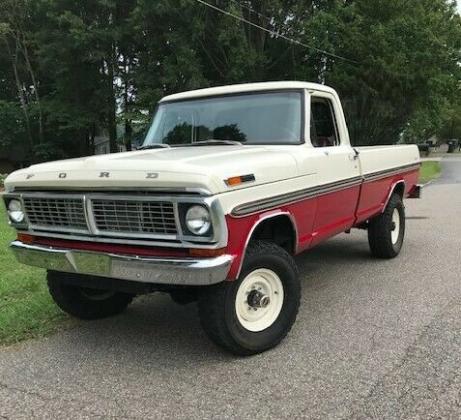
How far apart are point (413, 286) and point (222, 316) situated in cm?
287

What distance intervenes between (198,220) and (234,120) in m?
1.94

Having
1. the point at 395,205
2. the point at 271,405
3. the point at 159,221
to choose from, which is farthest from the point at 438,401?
the point at 395,205

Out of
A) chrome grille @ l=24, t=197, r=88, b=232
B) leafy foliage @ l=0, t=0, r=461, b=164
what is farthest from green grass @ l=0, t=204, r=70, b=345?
leafy foliage @ l=0, t=0, r=461, b=164

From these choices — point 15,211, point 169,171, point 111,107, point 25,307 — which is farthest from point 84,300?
point 111,107

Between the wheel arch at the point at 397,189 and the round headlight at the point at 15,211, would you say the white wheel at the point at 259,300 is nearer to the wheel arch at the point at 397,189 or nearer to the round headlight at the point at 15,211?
the round headlight at the point at 15,211

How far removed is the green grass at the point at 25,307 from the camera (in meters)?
4.96

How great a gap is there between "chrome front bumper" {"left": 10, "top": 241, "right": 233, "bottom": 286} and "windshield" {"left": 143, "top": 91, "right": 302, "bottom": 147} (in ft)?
5.74

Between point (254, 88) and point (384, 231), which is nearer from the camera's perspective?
point (254, 88)

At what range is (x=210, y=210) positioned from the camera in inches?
147

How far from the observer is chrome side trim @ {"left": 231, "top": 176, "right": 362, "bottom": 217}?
405 centimetres

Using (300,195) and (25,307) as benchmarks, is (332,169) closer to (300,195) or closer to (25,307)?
(300,195)

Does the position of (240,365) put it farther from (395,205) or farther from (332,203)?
(395,205)

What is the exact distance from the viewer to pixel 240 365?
4184 mm

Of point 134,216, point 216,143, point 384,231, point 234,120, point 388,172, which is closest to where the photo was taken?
point 134,216
